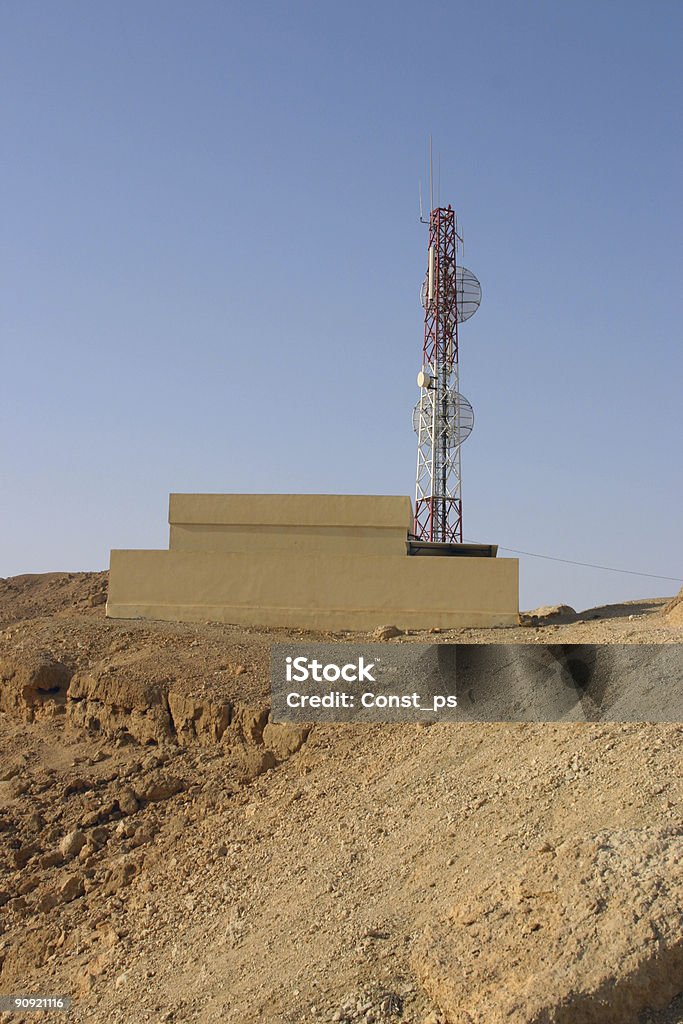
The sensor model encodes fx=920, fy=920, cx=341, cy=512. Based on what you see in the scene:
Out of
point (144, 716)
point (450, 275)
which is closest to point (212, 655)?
point (144, 716)

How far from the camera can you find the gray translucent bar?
1005cm

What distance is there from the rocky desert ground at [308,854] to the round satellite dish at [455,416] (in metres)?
9.90

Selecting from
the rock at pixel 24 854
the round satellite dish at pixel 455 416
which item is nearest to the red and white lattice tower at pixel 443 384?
the round satellite dish at pixel 455 416

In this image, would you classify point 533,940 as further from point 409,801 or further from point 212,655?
point 212,655

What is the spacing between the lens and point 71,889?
396 inches

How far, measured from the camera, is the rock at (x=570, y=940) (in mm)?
5125

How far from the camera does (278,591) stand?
18.6 metres

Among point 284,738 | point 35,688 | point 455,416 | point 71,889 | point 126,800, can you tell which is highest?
point 455,416

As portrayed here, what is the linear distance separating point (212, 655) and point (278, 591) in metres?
4.72

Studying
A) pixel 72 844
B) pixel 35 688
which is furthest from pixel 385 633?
pixel 72 844

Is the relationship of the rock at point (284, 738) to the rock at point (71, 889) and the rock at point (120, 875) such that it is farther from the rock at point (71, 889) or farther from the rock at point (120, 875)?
the rock at point (71, 889)

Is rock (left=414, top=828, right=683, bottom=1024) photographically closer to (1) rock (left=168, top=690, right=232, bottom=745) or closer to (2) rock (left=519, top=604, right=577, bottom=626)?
(1) rock (left=168, top=690, right=232, bottom=745)

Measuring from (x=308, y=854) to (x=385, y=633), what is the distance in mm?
7871

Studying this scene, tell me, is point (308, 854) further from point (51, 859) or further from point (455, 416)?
point (455, 416)
